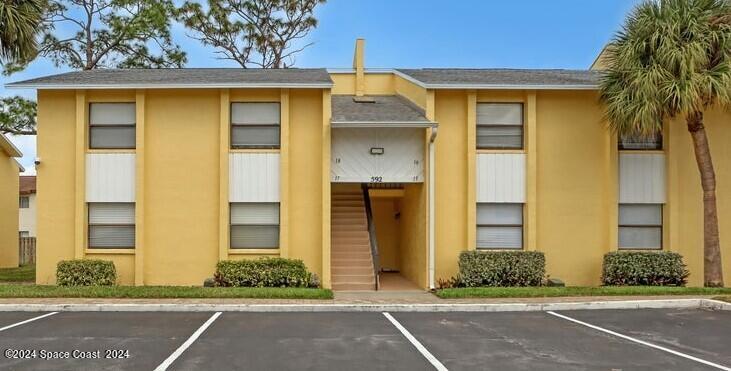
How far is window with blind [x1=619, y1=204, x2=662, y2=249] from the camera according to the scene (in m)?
15.7

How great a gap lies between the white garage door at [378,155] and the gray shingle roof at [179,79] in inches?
62.7

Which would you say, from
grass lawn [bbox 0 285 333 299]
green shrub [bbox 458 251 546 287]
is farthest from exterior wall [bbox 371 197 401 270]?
grass lawn [bbox 0 285 333 299]

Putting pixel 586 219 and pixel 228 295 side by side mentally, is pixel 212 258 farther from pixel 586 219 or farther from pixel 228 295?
pixel 586 219

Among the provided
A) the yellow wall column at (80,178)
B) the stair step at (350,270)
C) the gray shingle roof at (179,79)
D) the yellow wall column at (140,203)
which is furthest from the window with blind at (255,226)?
the yellow wall column at (80,178)

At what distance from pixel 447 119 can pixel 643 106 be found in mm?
4635

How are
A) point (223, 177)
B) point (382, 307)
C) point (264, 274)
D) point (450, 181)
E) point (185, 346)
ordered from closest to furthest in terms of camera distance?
point (185, 346) < point (382, 307) < point (264, 274) < point (223, 177) < point (450, 181)

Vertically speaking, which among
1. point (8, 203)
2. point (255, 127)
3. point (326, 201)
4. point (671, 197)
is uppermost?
point (255, 127)

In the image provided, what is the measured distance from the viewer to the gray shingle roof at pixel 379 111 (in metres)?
14.9

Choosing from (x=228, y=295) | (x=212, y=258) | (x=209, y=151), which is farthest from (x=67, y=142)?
(x=228, y=295)

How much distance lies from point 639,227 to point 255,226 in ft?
32.8

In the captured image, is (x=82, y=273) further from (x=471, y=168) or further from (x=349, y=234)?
(x=471, y=168)

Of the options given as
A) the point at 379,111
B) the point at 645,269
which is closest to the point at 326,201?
the point at 379,111

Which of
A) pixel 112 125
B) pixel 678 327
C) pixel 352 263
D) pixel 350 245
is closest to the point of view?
pixel 678 327

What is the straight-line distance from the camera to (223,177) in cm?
1513
